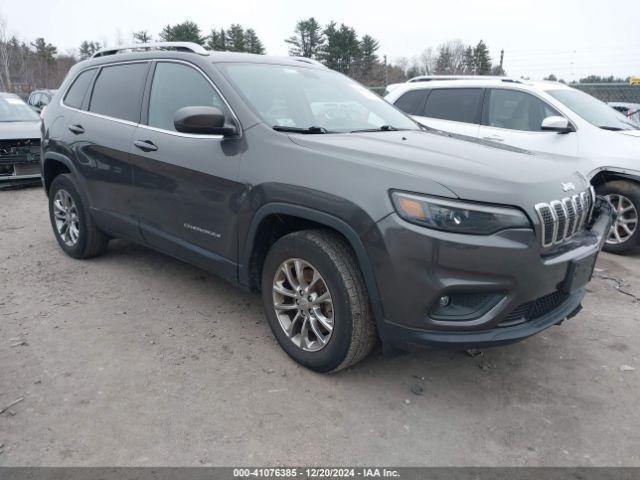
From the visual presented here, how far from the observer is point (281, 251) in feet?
9.65

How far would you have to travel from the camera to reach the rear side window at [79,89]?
461cm

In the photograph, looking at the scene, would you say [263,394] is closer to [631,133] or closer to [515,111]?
[515,111]

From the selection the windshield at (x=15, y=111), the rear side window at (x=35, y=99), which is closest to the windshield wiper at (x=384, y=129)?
the windshield at (x=15, y=111)

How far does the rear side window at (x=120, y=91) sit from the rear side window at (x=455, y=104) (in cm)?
385

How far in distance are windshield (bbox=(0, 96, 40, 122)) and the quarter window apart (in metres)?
6.34

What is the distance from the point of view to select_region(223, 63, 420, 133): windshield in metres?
3.27

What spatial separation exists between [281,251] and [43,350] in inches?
66.1

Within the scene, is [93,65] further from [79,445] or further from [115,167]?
[79,445]

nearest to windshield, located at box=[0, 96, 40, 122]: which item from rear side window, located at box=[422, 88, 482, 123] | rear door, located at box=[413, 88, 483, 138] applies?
rear door, located at box=[413, 88, 483, 138]

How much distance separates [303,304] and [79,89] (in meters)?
3.24

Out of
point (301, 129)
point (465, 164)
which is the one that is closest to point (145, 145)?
point (301, 129)

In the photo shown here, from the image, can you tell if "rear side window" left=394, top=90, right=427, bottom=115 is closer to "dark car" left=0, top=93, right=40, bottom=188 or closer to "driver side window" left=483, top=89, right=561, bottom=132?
"driver side window" left=483, top=89, right=561, bottom=132

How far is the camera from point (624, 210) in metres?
5.41

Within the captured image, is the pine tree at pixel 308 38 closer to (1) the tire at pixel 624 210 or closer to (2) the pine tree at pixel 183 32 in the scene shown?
(2) the pine tree at pixel 183 32
